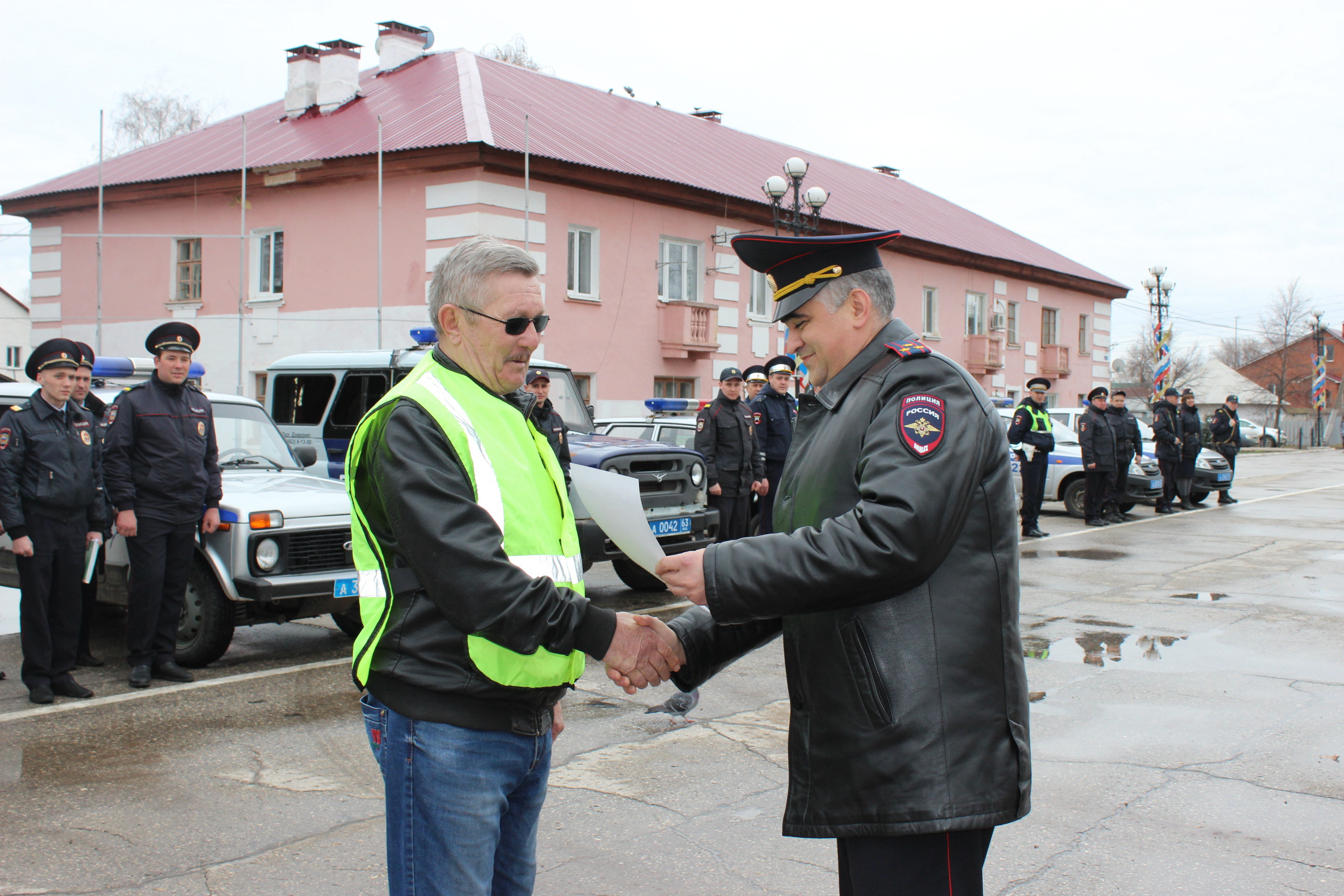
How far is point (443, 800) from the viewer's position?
228 cm

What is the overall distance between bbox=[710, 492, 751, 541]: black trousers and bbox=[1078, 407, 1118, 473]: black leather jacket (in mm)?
7037

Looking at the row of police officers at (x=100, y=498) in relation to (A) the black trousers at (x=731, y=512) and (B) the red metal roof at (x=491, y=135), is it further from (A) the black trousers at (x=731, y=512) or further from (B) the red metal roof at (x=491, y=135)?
(B) the red metal roof at (x=491, y=135)

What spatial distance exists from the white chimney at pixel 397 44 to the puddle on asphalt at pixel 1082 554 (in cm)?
1808

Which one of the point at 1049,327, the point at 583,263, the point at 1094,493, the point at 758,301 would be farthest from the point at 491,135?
the point at 1049,327

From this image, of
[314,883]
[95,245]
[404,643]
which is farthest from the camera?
[95,245]

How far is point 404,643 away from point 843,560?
0.91 meters

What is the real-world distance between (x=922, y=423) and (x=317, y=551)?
5.66 metres

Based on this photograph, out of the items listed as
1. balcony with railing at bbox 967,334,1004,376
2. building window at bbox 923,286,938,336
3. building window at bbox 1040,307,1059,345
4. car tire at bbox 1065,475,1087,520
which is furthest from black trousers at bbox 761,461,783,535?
building window at bbox 1040,307,1059,345

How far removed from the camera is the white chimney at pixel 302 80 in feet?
80.1

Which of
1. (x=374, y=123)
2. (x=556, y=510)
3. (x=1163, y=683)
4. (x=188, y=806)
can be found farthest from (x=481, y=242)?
(x=374, y=123)

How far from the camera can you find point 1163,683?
270 inches

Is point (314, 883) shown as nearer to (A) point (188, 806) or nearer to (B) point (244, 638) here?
(A) point (188, 806)

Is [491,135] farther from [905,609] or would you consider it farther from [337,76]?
[905,609]

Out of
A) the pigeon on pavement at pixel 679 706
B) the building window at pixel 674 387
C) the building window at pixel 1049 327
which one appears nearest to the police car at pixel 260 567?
the pigeon on pavement at pixel 679 706
